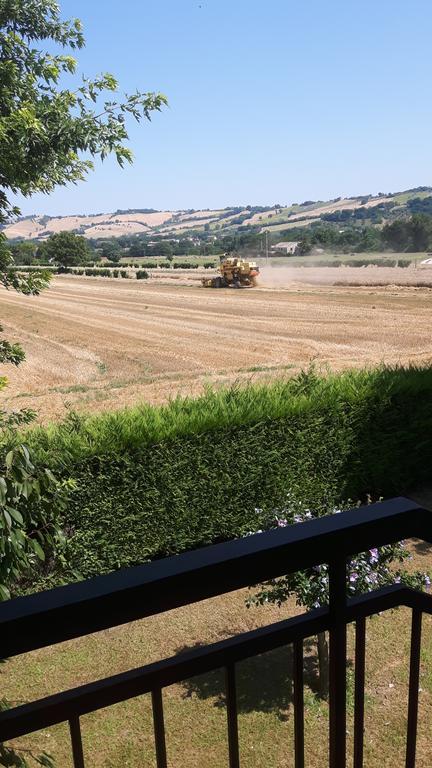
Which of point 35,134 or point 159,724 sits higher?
point 35,134

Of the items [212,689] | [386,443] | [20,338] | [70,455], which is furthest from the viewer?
[20,338]

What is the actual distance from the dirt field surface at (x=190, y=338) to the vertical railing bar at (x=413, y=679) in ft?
26.8

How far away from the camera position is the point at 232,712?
1.48 m

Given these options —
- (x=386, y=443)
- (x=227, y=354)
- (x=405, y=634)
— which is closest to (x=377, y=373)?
(x=386, y=443)

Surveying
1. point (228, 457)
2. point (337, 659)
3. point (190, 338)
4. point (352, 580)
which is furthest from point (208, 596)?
point (190, 338)

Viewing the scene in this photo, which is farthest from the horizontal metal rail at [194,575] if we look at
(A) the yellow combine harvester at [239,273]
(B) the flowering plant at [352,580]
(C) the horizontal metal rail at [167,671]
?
(A) the yellow combine harvester at [239,273]

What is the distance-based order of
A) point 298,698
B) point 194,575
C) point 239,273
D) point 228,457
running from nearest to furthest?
point 194,575 → point 298,698 → point 228,457 → point 239,273

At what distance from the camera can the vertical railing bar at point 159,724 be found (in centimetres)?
129

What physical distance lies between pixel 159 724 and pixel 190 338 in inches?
998

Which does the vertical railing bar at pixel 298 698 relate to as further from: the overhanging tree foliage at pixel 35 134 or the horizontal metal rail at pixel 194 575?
the overhanging tree foliage at pixel 35 134

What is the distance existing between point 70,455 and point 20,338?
22439 millimetres

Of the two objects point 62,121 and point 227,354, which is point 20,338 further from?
point 62,121

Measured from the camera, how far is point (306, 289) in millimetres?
47812

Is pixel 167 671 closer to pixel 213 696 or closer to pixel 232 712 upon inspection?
pixel 232 712
